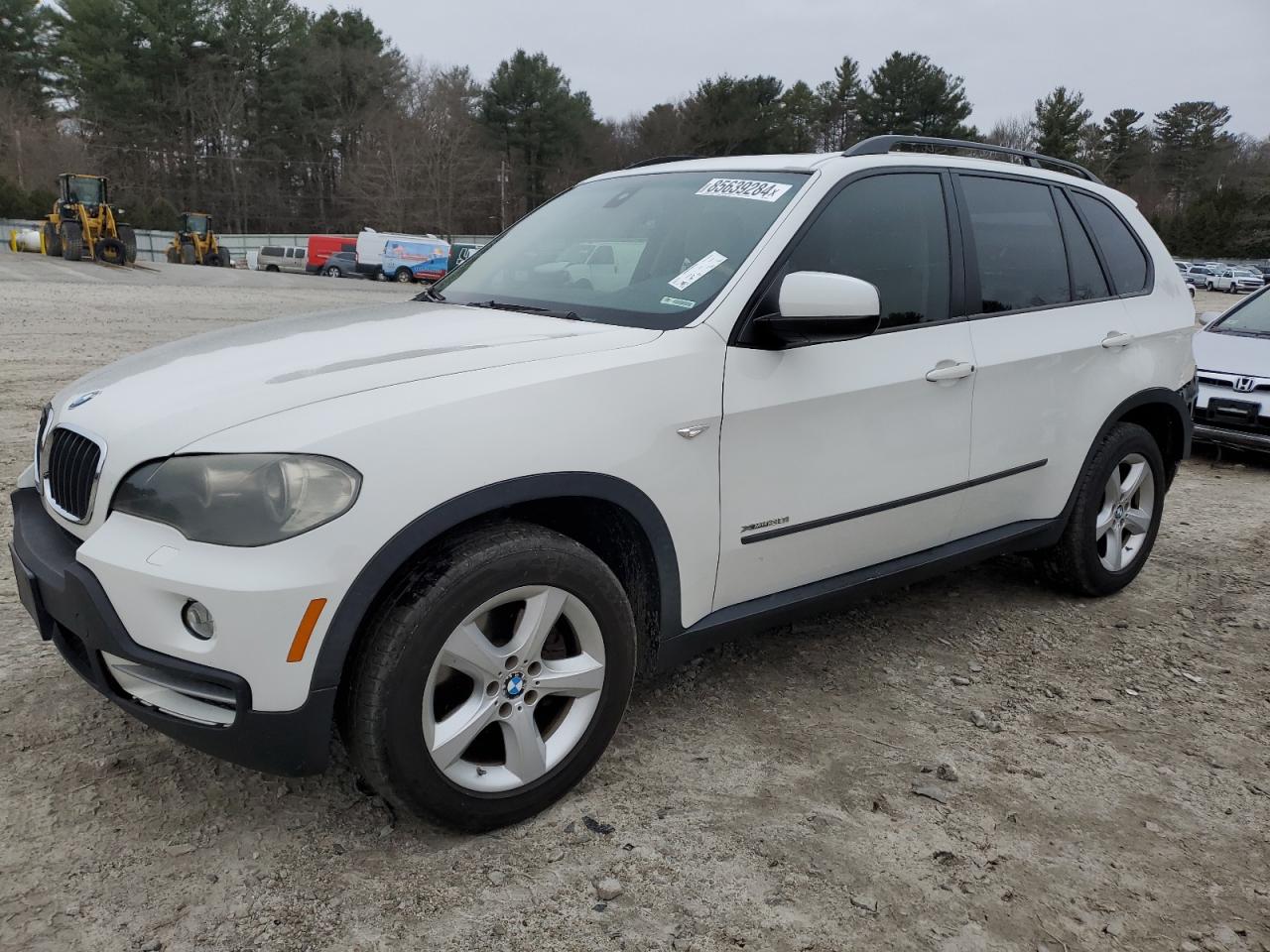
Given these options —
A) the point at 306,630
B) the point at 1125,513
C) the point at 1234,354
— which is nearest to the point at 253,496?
the point at 306,630

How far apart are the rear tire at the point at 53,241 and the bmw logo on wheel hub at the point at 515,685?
37769 millimetres

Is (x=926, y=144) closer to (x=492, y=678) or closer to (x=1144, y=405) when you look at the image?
(x=1144, y=405)

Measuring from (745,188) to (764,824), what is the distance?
195cm

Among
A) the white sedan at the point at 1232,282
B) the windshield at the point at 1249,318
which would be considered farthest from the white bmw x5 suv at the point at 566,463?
the white sedan at the point at 1232,282

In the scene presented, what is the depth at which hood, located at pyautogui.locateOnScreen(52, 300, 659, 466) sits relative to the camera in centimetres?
229

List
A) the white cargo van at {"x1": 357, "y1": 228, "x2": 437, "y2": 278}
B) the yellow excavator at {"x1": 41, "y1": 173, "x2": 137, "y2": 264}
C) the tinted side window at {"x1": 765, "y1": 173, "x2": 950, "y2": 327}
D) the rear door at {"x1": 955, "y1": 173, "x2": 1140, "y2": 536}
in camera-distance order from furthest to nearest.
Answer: the white cargo van at {"x1": 357, "y1": 228, "x2": 437, "y2": 278}, the yellow excavator at {"x1": 41, "y1": 173, "x2": 137, "y2": 264}, the rear door at {"x1": 955, "y1": 173, "x2": 1140, "y2": 536}, the tinted side window at {"x1": 765, "y1": 173, "x2": 950, "y2": 327}

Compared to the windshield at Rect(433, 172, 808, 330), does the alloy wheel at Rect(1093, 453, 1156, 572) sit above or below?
below

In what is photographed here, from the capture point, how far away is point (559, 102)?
6562 cm

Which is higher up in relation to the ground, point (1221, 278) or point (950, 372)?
point (1221, 278)

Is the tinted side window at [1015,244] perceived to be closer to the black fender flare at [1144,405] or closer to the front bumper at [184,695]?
the black fender flare at [1144,405]

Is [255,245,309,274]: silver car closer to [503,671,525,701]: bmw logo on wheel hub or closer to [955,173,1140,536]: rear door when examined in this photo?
[955,173,1140,536]: rear door

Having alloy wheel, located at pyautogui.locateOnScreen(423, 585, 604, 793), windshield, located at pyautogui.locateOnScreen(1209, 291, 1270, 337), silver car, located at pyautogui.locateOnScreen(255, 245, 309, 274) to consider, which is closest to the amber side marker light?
alloy wheel, located at pyautogui.locateOnScreen(423, 585, 604, 793)

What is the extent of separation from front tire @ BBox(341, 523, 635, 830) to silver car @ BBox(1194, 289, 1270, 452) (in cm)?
624

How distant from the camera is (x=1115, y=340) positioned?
4.07 metres
